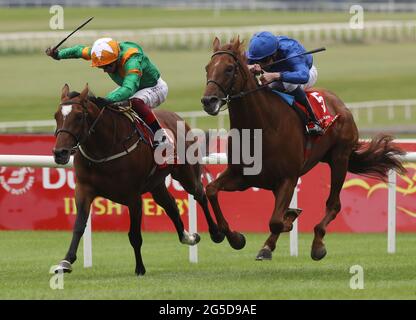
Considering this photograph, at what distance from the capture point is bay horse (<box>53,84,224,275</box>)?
27.6 ft

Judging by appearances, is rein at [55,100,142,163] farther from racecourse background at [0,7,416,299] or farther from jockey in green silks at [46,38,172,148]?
racecourse background at [0,7,416,299]

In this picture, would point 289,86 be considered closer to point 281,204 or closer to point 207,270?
point 281,204

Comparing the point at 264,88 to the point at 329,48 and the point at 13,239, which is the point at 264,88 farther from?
the point at 329,48

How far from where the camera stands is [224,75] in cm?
848

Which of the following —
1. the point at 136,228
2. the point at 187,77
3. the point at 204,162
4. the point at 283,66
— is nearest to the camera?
the point at 136,228

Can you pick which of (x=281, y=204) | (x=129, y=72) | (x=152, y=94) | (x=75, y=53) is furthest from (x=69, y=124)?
→ (x=281, y=204)

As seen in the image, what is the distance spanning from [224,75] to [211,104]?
311mm

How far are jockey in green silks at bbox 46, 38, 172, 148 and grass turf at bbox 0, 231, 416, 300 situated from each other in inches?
48.2

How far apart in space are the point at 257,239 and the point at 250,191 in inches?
22.0

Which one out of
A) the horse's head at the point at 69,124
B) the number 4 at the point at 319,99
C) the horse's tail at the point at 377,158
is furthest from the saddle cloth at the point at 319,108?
the horse's head at the point at 69,124

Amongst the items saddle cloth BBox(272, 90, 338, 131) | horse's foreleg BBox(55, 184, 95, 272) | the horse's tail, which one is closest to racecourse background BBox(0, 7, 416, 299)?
horse's foreleg BBox(55, 184, 95, 272)

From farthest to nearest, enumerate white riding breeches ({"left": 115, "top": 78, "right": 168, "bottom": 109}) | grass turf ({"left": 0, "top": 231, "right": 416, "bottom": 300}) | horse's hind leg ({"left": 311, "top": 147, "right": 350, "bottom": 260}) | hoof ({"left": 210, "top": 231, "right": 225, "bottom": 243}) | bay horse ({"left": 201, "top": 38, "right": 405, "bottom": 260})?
horse's hind leg ({"left": 311, "top": 147, "right": 350, "bottom": 260}), hoof ({"left": 210, "top": 231, "right": 225, "bottom": 243}), white riding breeches ({"left": 115, "top": 78, "right": 168, "bottom": 109}), bay horse ({"left": 201, "top": 38, "right": 405, "bottom": 260}), grass turf ({"left": 0, "top": 231, "right": 416, "bottom": 300})

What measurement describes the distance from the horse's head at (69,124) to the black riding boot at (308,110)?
1.68 meters

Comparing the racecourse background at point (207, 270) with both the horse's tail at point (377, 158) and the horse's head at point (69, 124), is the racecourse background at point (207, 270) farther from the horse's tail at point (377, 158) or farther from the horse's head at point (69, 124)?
the horse's head at point (69, 124)
